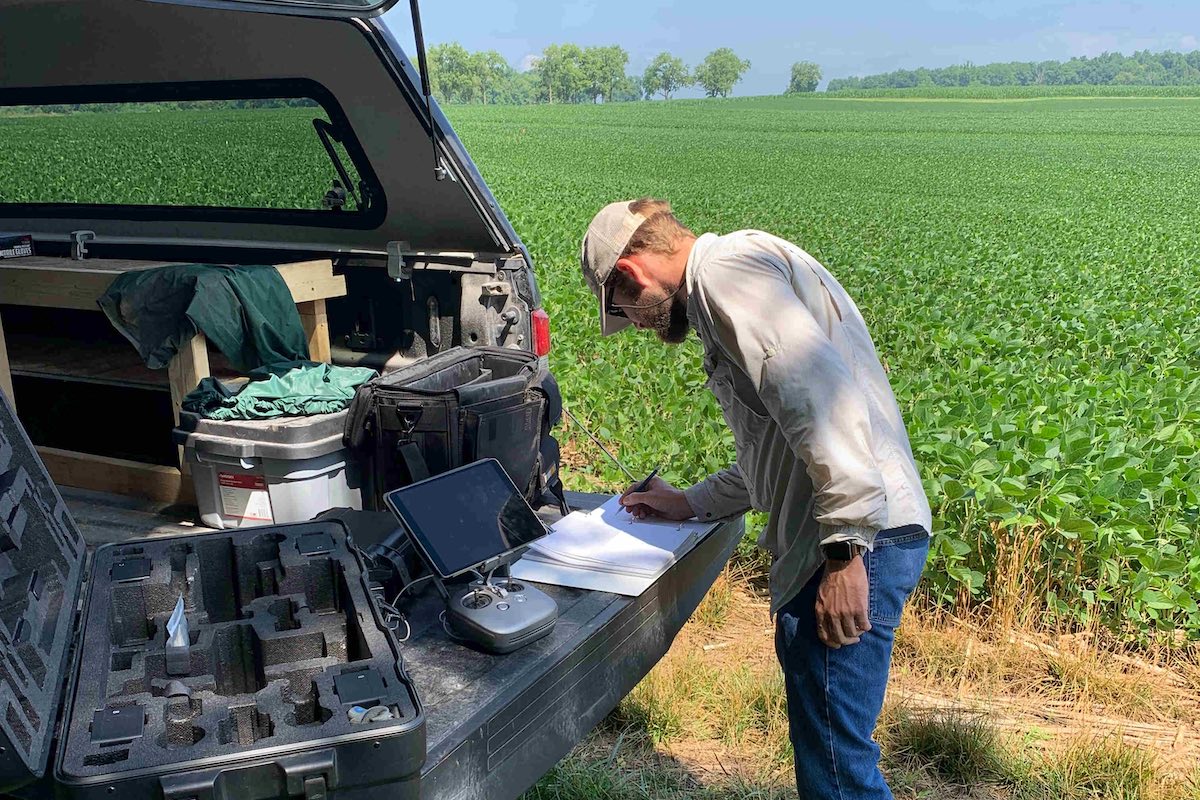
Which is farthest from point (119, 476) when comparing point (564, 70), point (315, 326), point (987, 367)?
point (564, 70)

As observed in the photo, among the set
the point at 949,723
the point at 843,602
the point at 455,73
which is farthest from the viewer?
the point at 455,73

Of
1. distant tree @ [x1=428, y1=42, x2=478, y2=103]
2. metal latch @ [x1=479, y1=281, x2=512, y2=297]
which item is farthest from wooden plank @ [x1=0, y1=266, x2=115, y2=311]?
distant tree @ [x1=428, y1=42, x2=478, y2=103]

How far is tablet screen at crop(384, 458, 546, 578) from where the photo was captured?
2.21 metres

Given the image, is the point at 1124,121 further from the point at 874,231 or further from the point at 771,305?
the point at 771,305

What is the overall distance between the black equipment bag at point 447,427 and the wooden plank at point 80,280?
1045 millimetres

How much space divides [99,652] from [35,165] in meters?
3.99

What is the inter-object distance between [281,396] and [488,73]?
128 meters

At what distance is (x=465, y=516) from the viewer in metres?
2.30

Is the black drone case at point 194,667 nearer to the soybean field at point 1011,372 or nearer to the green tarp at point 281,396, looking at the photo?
the green tarp at point 281,396

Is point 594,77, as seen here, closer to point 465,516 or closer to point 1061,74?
point 1061,74

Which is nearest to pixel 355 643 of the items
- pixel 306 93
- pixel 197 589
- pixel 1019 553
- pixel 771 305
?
pixel 197 589

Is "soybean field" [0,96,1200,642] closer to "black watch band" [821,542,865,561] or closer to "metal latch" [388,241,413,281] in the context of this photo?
"metal latch" [388,241,413,281]

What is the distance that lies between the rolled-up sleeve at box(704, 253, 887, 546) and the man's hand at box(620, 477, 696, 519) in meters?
0.74

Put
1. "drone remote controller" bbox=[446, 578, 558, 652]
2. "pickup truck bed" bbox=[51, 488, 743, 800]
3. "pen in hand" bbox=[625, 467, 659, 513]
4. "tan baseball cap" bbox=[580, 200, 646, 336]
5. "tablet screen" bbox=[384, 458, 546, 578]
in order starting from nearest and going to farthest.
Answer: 1. "pickup truck bed" bbox=[51, 488, 743, 800]
2. "drone remote controller" bbox=[446, 578, 558, 652]
3. "tablet screen" bbox=[384, 458, 546, 578]
4. "tan baseball cap" bbox=[580, 200, 646, 336]
5. "pen in hand" bbox=[625, 467, 659, 513]
